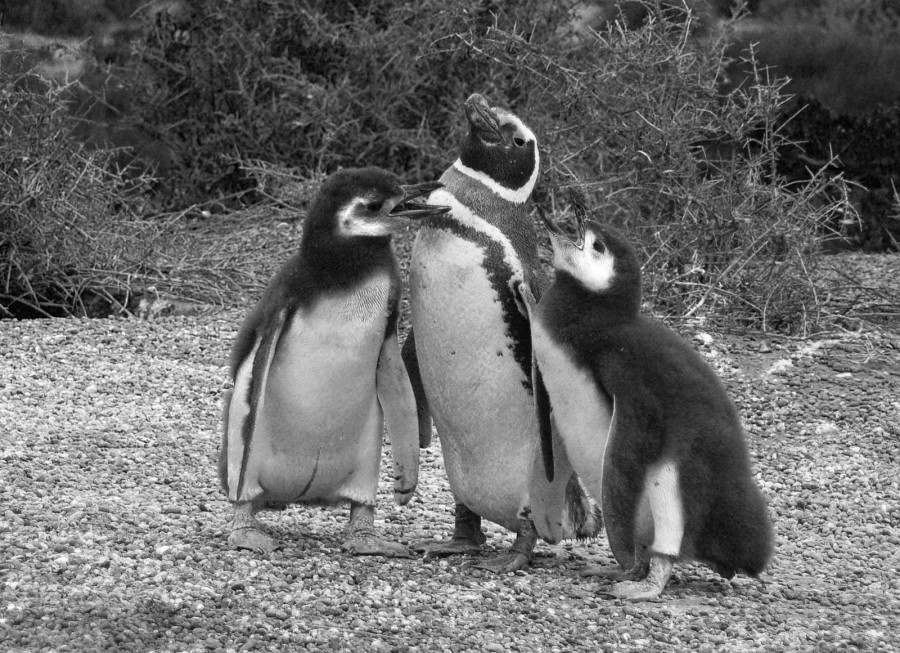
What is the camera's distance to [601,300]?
3.54 m

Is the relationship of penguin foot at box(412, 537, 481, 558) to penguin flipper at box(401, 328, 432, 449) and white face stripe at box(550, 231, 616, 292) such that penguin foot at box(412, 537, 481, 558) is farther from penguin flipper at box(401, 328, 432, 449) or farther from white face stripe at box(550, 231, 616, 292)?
white face stripe at box(550, 231, 616, 292)

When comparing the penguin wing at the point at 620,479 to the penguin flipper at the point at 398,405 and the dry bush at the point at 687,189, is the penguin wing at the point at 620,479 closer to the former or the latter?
the penguin flipper at the point at 398,405

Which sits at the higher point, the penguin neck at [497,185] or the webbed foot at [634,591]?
the penguin neck at [497,185]

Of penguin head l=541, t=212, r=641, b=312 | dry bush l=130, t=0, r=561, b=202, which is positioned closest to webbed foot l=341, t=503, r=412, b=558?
penguin head l=541, t=212, r=641, b=312

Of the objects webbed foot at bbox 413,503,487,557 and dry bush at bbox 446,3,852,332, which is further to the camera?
dry bush at bbox 446,3,852,332

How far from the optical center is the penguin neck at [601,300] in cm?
353

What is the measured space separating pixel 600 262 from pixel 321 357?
0.83 meters

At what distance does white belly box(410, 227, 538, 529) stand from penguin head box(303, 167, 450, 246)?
0.64ft

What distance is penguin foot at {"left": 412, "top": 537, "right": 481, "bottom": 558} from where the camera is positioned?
3.85 m

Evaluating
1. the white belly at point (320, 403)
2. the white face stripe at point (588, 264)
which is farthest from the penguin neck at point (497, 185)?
the white belly at point (320, 403)

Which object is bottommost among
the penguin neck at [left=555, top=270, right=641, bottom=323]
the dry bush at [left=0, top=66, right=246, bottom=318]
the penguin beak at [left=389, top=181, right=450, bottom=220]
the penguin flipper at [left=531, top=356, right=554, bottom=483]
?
the dry bush at [left=0, top=66, right=246, bottom=318]

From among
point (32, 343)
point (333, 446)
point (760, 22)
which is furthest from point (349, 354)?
point (760, 22)

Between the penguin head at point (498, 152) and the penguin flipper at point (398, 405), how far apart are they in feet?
1.81

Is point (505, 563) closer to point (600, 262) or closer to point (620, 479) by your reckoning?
point (620, 479)
